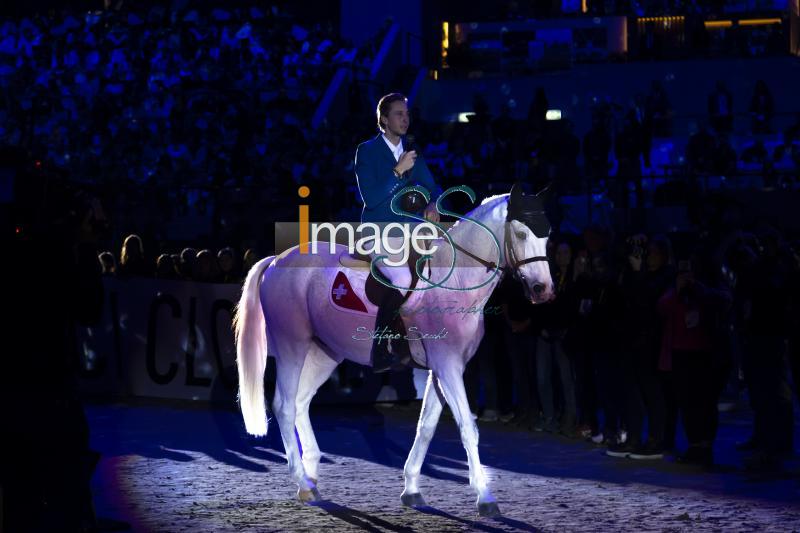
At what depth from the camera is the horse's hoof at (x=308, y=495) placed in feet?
30.8

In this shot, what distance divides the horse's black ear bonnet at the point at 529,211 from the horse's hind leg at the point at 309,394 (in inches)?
96.6

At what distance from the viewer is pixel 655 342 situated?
1121 centimetres

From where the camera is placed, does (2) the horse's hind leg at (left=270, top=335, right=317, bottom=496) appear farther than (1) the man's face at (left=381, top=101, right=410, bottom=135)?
Yes

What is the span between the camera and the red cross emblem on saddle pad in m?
9.67

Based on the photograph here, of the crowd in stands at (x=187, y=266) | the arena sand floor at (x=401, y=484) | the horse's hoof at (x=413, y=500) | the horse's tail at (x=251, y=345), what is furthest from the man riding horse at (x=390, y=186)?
the crowd in stands at (x=187, y=266)

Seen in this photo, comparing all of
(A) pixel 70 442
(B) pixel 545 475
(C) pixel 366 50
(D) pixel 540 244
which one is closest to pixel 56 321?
(A) pixel 70 442

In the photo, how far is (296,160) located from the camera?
79.8ft

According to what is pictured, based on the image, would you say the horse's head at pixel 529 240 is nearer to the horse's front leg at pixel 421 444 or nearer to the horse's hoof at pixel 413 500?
the horse's front leg at pixel 421 444

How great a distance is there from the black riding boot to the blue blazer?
1.86 ft

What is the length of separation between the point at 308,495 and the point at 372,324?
4.38 ft

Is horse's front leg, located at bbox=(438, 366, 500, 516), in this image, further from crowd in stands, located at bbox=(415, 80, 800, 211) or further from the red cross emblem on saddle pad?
crowd in stands, located at bbox=(415, 80, 800, 211)

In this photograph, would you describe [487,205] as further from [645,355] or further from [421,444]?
[645,355]

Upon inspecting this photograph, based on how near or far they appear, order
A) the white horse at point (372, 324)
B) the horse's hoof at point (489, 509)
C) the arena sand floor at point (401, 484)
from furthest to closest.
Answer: the white horse at point (372, 324), the horse's hoof at point (489, 509), the arena sand floor at point (401, 484)

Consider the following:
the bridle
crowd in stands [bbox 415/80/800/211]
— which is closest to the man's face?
the bridle
